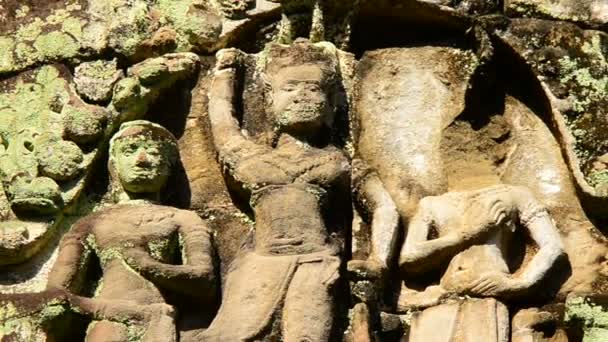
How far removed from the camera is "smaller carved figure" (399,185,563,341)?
9594mm

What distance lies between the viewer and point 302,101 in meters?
10.1

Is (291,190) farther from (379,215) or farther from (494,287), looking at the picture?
(494,287)

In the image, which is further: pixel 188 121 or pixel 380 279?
pixel 188 121

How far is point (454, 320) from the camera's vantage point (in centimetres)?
959

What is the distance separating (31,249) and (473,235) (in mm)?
2260

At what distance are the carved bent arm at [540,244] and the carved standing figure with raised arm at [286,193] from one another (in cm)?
94

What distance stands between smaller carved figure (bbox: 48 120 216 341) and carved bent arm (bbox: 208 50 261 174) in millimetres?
251

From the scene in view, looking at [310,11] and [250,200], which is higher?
[310,11]

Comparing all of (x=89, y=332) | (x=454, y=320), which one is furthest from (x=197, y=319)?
(x=454, y=320)

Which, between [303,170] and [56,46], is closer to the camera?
[303,170]

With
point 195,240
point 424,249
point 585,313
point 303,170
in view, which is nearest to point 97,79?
point 195,240

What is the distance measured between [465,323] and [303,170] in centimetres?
115

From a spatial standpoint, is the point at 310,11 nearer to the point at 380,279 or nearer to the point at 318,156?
the point at 318,156

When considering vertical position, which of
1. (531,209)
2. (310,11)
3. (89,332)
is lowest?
(89,332)
